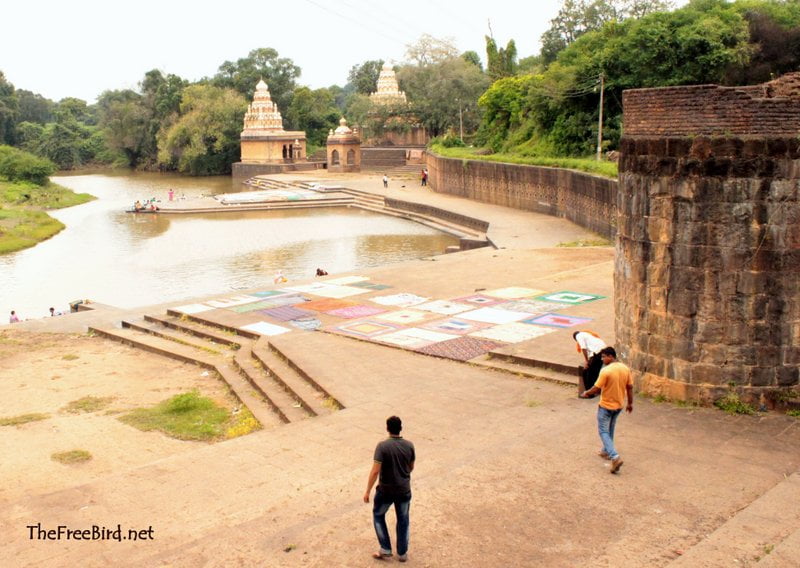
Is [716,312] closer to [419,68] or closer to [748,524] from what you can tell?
[748,524]

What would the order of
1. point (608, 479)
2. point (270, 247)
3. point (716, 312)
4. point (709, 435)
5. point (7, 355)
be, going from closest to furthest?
1. point (608, 479)
2. point (709, 435)
3. point (716, 312)
4. point (7, 355)
5. point (270, 247)

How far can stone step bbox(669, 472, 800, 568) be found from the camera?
5543 millimetres

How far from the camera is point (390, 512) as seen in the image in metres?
6.54

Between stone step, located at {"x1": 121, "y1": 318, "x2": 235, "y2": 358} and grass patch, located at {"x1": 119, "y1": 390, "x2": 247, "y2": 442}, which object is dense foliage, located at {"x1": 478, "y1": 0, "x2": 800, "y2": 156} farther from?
grass patch, located at {"x1": 119, "y1": 390, "x2": 247, "y2": 442}

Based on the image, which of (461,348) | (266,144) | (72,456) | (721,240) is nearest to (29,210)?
(266,144)

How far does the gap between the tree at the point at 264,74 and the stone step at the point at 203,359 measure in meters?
65.3

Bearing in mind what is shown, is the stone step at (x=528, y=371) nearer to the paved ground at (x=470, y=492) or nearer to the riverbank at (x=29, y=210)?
the paved ground at (x=470, y=492)

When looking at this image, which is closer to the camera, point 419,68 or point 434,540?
point 434,540

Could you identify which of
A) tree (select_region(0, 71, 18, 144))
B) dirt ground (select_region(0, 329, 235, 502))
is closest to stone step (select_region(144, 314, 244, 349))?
dirt ground (select_region(0, 329, 235, 502))

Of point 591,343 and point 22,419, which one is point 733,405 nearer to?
point 591,343

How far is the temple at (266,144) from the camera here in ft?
212

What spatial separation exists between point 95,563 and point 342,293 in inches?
455

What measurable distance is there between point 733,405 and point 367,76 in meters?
93.6

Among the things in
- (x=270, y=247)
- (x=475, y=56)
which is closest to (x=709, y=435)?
(x=270, y=247)
